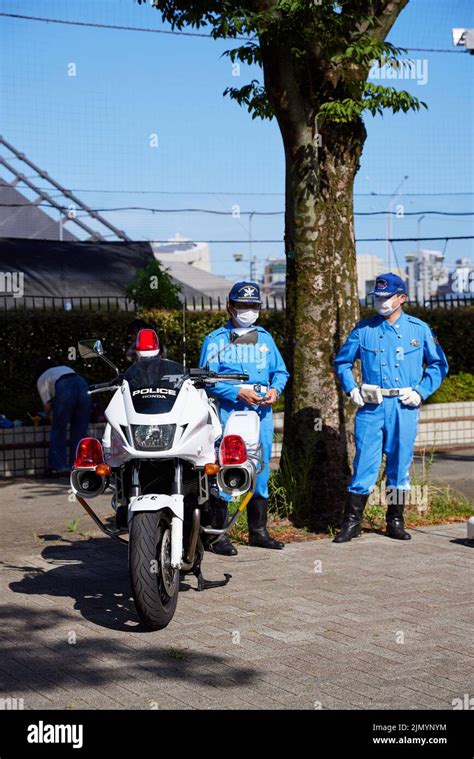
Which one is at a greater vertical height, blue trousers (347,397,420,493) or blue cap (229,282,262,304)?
blue cap (229,282,262,304)

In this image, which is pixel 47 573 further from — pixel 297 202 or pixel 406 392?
pixel 297 202

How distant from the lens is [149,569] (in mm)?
5691

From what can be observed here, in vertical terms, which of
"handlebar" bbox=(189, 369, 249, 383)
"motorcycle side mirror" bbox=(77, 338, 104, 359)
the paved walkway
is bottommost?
the paved walkway

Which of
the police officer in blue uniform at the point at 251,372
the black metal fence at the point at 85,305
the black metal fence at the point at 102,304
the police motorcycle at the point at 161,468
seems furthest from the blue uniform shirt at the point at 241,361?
the black metal fence at the point at 85,305

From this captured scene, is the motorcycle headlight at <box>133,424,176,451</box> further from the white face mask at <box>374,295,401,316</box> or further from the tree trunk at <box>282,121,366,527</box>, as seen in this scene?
the tree trunk at <box>282,121,366,527</box>

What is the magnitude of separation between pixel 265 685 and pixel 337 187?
5.06 metres

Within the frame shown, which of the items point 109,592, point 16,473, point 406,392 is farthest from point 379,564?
point 16,473

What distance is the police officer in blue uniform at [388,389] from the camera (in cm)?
823

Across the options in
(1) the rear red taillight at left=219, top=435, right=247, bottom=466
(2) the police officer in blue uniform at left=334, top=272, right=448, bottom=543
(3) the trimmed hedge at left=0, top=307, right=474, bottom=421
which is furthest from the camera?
(3) the trimmed hedge at left=0, top=307, right=474, bottom=421

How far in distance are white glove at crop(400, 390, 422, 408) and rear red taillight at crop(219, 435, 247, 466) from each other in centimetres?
214

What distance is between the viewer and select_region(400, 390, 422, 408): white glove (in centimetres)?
817

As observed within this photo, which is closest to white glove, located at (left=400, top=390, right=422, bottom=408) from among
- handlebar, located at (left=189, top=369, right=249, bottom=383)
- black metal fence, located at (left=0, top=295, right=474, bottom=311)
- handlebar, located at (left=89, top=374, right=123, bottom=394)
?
handlebar, located at (left=189, top=369, right=249, bottom=383)

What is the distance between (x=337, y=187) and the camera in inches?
358

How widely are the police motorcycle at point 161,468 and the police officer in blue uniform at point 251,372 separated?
1317mm
